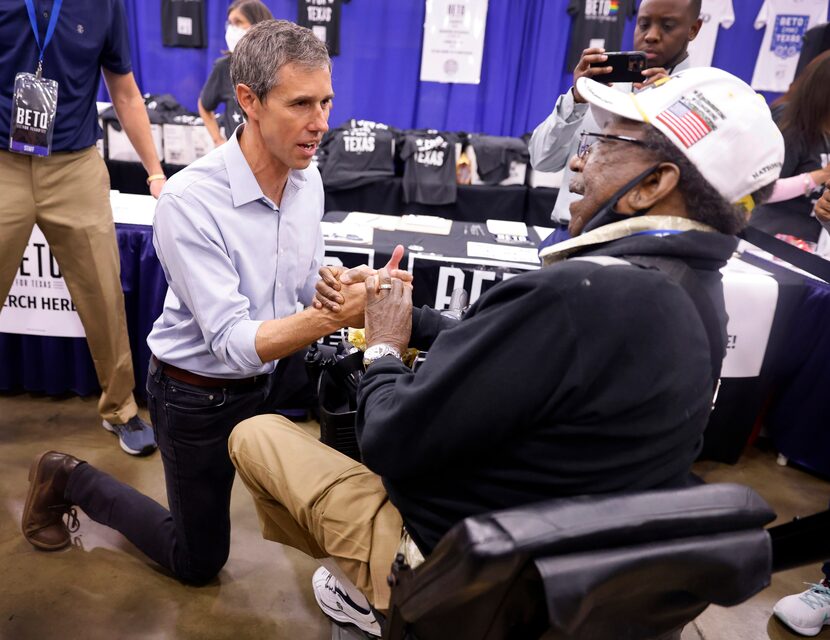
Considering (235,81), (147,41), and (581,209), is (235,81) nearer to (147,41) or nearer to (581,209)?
(581,209)

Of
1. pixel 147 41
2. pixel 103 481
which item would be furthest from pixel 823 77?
pixel 147 41

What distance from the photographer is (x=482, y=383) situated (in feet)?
3.14

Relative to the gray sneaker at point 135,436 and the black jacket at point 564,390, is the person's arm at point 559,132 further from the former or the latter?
the gray sneaker at point 135,436

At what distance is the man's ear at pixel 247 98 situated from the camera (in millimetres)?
1573

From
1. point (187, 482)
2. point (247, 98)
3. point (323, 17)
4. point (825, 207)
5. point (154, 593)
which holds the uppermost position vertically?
point (323, 17)

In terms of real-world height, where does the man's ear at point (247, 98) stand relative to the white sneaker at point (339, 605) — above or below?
above

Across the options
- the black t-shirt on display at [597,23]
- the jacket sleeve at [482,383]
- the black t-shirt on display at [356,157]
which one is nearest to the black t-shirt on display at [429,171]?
the black t-shirt on display at [356,157]

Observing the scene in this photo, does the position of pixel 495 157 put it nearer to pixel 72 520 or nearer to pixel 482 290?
pixel 482 290

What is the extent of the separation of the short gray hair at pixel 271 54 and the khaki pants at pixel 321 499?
808 mm

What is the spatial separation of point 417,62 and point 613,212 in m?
5.65

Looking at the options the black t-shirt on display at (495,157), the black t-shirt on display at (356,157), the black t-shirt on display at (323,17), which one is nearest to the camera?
the black t-shirt on display at (356,157)

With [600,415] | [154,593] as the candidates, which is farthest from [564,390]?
[154,593]

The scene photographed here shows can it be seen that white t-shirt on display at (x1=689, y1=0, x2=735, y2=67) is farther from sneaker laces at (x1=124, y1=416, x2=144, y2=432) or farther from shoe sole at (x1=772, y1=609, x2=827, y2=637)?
sneaker laces at (x1=124, y1=416, x2=144, y2=432)

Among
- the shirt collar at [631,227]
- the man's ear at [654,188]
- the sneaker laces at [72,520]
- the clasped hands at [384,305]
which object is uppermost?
the man's ear at [654,188]
